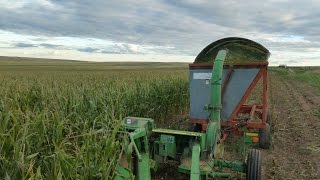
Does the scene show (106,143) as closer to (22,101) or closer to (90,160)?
(90,160)

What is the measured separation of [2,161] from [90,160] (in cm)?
91

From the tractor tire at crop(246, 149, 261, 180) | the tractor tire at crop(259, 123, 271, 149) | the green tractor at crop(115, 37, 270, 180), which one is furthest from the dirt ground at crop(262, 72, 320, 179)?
the tractor tire at crop(246, 149, 261, 180)

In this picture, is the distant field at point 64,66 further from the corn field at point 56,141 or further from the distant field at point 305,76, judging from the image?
the corn field at point 56,141

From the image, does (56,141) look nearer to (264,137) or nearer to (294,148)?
(264,137)

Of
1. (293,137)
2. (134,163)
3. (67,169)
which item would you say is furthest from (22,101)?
(293,137)

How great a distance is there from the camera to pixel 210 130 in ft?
18.9

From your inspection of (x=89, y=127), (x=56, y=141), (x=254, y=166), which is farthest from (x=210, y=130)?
(x=56, y=141)

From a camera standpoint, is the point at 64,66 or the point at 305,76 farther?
the point at 64,66

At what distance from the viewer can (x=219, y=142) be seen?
6328mm

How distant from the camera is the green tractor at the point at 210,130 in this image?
480 centimetres

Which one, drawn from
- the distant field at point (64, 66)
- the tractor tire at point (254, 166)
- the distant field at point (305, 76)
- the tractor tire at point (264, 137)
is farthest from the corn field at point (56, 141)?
the distant field at point (64, 66)

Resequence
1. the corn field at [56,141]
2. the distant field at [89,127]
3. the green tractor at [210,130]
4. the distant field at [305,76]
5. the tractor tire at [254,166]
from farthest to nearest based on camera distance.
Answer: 1. the distant field at [305,76]
2. the tractor tire at [254,166]
3. the green tractor at [210,130]
4. the distant field at [89,127]
5. the corn field at [56,141]

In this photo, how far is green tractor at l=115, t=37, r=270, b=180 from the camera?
15.8 ft

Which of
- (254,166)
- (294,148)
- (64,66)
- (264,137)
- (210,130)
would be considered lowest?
(294,148)
